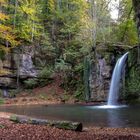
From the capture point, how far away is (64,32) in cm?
3394

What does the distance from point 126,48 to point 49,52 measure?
31.4 feet

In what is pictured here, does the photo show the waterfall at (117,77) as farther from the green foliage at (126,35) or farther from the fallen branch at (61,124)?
the fallen branch at (61,124)

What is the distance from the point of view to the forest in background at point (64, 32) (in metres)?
28.1

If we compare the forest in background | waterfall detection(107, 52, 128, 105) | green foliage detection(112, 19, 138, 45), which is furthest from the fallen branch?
green foliage detection(112, 19, 138, 45)

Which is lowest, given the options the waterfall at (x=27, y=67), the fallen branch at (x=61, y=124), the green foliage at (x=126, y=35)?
the fallen branch at (x=61, y=124)

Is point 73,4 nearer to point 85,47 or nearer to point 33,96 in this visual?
point 85,47

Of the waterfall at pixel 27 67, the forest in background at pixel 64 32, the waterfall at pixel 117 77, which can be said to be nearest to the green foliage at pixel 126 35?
the forest in background at pixel 64 32

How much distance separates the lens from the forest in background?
28.1m

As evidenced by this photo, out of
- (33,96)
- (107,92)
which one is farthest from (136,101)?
(33,96)

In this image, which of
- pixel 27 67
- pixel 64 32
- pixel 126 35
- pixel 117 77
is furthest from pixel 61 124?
pixel 64 32

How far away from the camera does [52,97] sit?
27453mm

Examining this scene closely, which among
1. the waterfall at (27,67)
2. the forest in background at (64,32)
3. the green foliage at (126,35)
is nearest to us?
the forest in background at (64,32)

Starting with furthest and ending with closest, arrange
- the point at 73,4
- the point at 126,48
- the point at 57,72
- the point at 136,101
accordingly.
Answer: the point at 73,4 < the point at 57,72 < the point at 126,48 < the point at 136,101

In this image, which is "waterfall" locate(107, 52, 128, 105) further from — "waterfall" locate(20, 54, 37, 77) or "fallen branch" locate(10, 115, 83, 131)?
"fallen branch" locate(10, 115, 83, 131)
